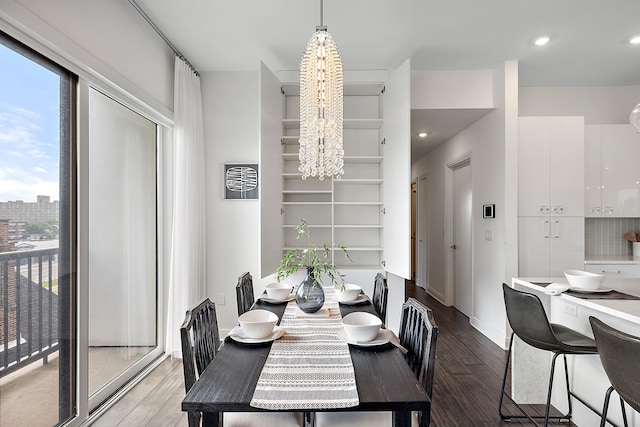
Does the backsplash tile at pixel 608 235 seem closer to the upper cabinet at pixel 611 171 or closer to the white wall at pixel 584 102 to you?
the upper cabinet at pixel 611 171

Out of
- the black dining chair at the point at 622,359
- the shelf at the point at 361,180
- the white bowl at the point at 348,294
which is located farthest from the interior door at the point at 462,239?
the black dining chair at the point at 622,359

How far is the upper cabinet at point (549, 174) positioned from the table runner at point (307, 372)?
2817 millimetres

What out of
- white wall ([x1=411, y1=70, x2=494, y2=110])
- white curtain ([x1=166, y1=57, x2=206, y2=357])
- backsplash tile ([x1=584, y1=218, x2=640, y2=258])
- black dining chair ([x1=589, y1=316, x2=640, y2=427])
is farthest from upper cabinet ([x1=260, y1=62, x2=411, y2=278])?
backsplash tile ([x1=584, y1=218, x2=640, y2=258])

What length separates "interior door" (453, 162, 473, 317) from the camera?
4426 mm

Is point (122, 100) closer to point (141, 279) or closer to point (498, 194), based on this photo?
point (141, 279)

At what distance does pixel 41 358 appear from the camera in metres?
1.81

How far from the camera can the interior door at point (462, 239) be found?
4.43 m

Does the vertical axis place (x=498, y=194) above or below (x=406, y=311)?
above

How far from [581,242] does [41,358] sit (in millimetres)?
4563

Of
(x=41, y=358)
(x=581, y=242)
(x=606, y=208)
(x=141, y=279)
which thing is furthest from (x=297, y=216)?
(x=606, y=208)

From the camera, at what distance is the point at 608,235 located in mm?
3932

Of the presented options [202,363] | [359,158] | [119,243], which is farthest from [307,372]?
[359,158]

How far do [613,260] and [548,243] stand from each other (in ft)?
2.80

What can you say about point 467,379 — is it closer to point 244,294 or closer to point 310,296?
point 310,296
